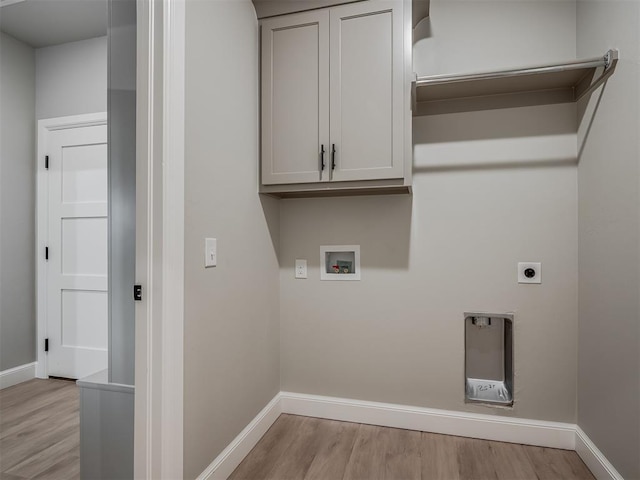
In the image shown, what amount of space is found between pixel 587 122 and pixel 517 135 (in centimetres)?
32

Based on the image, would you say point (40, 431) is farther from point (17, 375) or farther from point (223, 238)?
point (223, 238)

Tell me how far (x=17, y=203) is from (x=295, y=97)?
2704mm

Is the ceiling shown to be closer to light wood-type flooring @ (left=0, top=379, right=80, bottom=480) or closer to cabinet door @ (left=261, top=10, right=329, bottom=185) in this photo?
cabinet door @ (left=261, top=10, right=329, bottom=185)

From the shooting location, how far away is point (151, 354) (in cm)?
135

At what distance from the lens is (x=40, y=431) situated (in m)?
2.27

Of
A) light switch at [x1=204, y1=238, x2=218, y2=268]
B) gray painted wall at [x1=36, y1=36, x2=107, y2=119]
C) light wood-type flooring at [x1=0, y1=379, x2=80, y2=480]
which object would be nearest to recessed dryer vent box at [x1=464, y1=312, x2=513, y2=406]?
light switch at [x1=204, y1=238, x2=218, y2=268]

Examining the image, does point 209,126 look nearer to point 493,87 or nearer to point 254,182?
point 254,182

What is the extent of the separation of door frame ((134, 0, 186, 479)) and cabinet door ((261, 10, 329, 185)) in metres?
0.75

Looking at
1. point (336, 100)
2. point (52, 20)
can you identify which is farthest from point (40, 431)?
point (52, 20)

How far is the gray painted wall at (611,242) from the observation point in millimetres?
1456

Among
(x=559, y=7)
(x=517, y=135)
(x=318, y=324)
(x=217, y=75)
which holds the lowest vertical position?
(x=318, y=324)

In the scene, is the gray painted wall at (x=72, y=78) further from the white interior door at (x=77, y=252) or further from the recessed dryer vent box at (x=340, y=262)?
the recessed dryer vent box at (x=340, y=262)

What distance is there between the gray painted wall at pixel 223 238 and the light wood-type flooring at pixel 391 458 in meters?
0.24

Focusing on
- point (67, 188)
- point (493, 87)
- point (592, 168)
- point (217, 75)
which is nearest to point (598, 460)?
point (592, 168)
